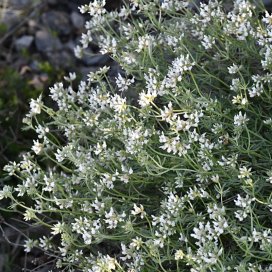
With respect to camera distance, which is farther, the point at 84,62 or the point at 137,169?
the point at 84,62

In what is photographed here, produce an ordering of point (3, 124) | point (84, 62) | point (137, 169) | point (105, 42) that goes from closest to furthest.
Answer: point (137, 169), point (105, 42), point (3, 124), point (84, 62)

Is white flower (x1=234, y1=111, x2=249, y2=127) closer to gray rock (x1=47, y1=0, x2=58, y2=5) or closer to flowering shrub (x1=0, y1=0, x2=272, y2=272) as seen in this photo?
flowering shrub (x1=0, y1=0, x2=272, y2=272)

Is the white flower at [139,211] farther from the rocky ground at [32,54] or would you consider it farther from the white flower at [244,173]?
the rocky ground at [32,54]

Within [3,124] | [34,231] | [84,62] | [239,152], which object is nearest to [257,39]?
[239,152]

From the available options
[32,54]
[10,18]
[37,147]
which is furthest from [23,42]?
[37,147]

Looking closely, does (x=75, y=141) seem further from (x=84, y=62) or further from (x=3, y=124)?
(x=84, y=62)

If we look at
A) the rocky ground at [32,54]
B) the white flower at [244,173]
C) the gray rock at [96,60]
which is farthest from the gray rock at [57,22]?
the white flower at [244,173]

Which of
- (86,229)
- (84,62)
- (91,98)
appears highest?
(91,98)
